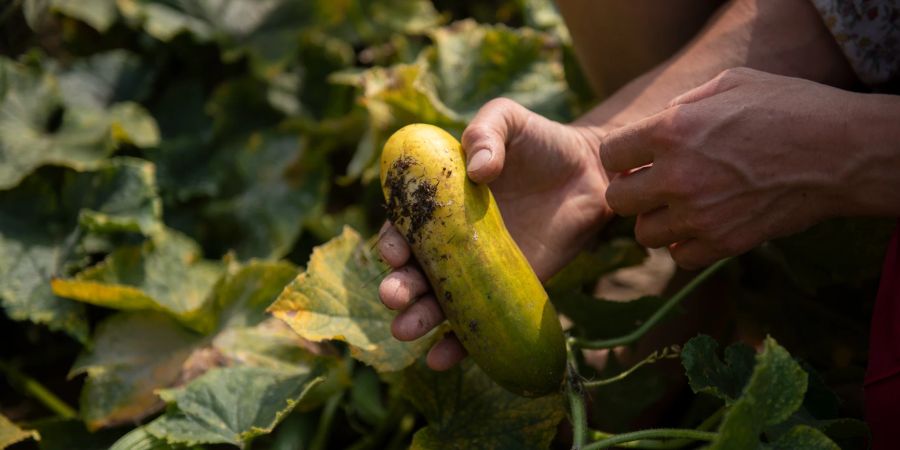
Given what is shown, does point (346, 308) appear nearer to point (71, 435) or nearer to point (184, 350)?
point (184, 350)

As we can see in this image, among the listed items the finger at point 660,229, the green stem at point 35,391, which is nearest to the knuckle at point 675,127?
the finger at point 660,229

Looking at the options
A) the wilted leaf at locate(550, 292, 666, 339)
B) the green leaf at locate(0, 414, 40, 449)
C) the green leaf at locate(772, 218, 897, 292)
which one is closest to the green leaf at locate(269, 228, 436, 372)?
the wilted leaf at locate(550, 292, 666, 339)

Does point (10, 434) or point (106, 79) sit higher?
point (106, 79)

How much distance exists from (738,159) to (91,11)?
5.56 feet

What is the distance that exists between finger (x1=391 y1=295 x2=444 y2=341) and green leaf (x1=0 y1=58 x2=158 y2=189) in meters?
0.96

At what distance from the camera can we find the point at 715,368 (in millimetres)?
1273

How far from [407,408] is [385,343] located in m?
0.37

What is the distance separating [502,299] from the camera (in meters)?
1.29

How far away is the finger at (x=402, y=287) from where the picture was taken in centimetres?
130

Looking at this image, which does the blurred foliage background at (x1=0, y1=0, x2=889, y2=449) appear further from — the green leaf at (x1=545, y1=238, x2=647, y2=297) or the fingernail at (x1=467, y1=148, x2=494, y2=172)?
the fingernail at (x1=467, y1=148, x2=494, y2=172)

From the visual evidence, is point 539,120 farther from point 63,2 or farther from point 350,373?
point 63,2

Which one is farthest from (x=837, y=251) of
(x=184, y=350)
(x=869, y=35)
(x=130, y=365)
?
(x=130, y=365)

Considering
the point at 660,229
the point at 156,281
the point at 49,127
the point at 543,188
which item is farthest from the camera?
the point at 49,127

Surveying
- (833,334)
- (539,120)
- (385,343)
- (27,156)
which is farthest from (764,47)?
(27,156)
